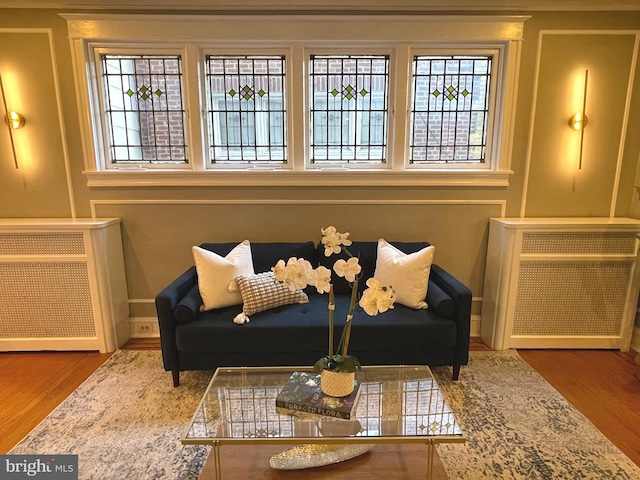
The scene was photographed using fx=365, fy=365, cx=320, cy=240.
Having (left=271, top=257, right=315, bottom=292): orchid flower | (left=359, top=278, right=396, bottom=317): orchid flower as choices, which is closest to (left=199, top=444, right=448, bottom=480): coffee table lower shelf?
(left=359, top=278, right=396, bottom=317): orchid flower

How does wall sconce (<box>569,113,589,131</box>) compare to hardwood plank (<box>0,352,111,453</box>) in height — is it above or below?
above

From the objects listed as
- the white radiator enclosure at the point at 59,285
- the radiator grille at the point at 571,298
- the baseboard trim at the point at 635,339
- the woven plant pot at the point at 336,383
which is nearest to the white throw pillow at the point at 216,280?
the white radiator enclosure at the point at 59,285

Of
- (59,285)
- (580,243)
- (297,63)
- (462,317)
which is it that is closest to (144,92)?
(297,63)

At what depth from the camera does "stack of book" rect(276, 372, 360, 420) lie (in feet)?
5.05

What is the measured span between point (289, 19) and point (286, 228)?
5.15 feet

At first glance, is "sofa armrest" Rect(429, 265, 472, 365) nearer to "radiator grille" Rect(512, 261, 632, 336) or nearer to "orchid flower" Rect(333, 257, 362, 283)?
"radiator grille" Rect(512, 261, 632, 336)

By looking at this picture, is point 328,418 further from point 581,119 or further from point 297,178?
point 581,119

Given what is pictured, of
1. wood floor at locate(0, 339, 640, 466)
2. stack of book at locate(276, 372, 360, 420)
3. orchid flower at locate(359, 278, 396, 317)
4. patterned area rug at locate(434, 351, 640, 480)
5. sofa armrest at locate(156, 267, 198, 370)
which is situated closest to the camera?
orchid flower at locate(359, 278, 396, 317)

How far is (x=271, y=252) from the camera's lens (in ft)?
9.10

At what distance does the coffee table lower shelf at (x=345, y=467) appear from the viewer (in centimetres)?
149

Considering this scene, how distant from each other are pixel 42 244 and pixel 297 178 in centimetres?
193

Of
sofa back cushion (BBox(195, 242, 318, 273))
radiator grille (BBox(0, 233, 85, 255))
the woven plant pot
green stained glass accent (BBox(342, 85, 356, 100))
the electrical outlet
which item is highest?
green stained glass accent (BBox(342, 85, 356, 100))

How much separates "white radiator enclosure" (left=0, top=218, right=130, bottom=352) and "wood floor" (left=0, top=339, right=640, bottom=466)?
137mm

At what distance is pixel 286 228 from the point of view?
3010 millimetres
